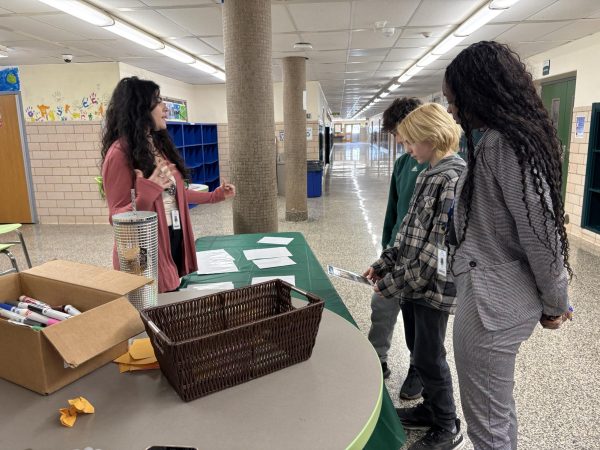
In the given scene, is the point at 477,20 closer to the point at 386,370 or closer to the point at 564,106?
the point at 564,106

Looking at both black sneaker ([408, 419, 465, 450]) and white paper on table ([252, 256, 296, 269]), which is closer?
black sneaker ([408, 419, 465, 450])

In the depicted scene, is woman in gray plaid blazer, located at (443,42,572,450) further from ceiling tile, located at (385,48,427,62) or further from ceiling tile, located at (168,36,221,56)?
ceiling tile, located at (385,48,427,62)

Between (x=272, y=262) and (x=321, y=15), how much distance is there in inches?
135

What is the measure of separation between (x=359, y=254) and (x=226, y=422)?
4.48m

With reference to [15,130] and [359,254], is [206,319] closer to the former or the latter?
[359,254]

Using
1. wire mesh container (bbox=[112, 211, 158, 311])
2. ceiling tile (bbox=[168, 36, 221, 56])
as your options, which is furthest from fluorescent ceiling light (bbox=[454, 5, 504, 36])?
wire mesh container (bbox=[112, 211, 158, 311])

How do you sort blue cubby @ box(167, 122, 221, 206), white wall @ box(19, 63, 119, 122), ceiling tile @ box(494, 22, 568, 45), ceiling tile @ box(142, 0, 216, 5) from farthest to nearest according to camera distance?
blue cubby @ box(167, 122, 221, 206) < white wall @ box(19, 63, 119, 122) < ceiling tile @ box(494, 22, 568, 45) < ceiling tile @ box(142, 0, 216, 5)

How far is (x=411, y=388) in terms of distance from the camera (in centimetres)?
243

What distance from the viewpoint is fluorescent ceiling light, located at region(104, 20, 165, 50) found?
489 centimetres

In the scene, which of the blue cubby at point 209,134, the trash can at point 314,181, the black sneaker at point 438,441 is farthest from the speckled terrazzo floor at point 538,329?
the blue cubby at point 209,134

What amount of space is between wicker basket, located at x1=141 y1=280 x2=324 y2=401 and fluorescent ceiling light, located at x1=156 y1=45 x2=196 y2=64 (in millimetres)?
5840

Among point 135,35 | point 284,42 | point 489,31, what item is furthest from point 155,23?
point 489,31

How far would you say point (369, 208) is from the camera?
826 cm

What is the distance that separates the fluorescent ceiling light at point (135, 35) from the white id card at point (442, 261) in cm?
461
